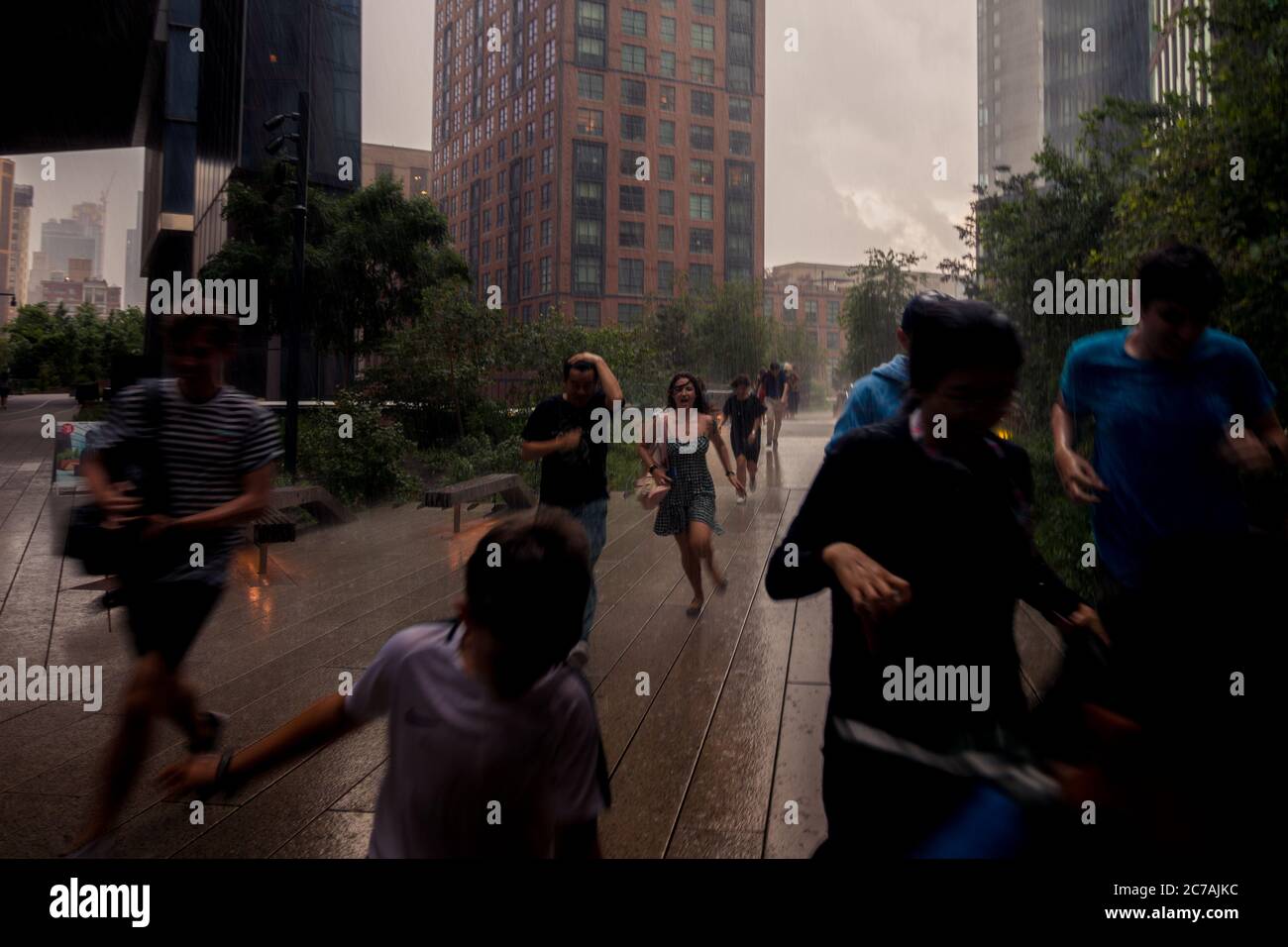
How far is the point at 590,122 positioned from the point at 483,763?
228ft

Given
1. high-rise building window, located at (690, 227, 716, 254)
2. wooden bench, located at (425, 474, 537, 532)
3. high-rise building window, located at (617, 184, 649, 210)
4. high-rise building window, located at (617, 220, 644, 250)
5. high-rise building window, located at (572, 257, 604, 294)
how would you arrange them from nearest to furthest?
wooden bench, located at (425, 474, 537, 532) → high-rise building window, located at (572, 257, 604, 294) → high-rise building window, located at (617, 184, 649, 210) → high-rise building window, located at (617, 220, 644, 250) → high-rise building window, located at (690, 227, 716, 254)

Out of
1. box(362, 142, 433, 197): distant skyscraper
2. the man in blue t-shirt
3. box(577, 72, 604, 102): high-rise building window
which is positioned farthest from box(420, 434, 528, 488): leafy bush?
box(362, 142, 433, 197): distant skyscraper

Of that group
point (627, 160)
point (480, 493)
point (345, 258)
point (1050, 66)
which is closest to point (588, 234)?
point (627, 160)

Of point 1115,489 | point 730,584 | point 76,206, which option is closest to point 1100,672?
point 1115,489

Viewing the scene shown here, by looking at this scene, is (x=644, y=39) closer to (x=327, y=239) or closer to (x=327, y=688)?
(x=327, y=239)

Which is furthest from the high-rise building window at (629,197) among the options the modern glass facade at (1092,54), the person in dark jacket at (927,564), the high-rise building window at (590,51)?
the person in dark jacket at (927,564)

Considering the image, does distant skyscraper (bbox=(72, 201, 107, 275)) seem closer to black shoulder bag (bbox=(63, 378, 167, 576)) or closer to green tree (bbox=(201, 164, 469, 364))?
green tree (bbox=(201, 164, 469, 364))

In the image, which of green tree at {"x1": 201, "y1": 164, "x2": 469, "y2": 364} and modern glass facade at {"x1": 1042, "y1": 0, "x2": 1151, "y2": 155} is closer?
green tree at {"x1": 201, "y1": 164, "x2": 469, "y2": 364}

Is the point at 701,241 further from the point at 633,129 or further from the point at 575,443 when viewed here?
the point at 575,443

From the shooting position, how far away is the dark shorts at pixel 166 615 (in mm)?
3271

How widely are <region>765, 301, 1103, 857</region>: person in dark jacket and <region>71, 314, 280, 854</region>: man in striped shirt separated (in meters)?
2.27

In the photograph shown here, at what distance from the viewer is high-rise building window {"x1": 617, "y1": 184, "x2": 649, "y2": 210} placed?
70500 mm

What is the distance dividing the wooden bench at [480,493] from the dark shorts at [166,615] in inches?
246

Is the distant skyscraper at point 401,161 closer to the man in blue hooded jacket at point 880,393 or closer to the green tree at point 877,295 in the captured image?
the green tree at point 877,295
